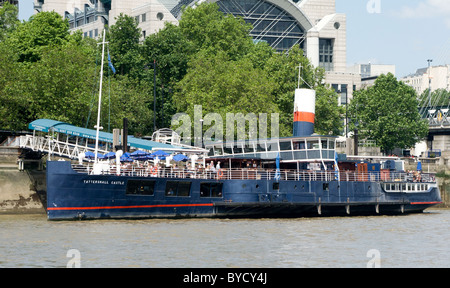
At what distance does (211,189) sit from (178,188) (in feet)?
8.12

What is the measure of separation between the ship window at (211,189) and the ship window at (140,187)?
3.64 metres

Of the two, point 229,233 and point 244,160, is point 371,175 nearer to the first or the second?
point 244,160

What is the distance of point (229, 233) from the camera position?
45250 mm

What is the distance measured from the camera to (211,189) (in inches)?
2205

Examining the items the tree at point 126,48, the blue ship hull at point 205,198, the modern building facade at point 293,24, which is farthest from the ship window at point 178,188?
the modern building facade at point 293,24

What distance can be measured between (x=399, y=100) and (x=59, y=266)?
7053 centimetres

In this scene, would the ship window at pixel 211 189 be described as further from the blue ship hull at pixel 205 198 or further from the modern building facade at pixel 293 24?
the modern building facade at pixel 293 24

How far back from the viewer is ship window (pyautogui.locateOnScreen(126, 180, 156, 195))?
173ft

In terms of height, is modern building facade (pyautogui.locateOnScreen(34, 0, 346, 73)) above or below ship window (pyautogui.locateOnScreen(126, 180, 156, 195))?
above

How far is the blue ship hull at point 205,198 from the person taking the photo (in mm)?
51031

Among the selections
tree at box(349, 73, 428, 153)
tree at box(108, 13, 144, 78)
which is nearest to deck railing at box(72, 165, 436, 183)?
tree at box(349, 73, 428, 153)

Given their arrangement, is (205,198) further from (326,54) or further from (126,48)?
(326,54)

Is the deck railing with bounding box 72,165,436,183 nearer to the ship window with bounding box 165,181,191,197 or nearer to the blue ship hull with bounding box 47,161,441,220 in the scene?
the ship window with bounding box 165,181,191,197
